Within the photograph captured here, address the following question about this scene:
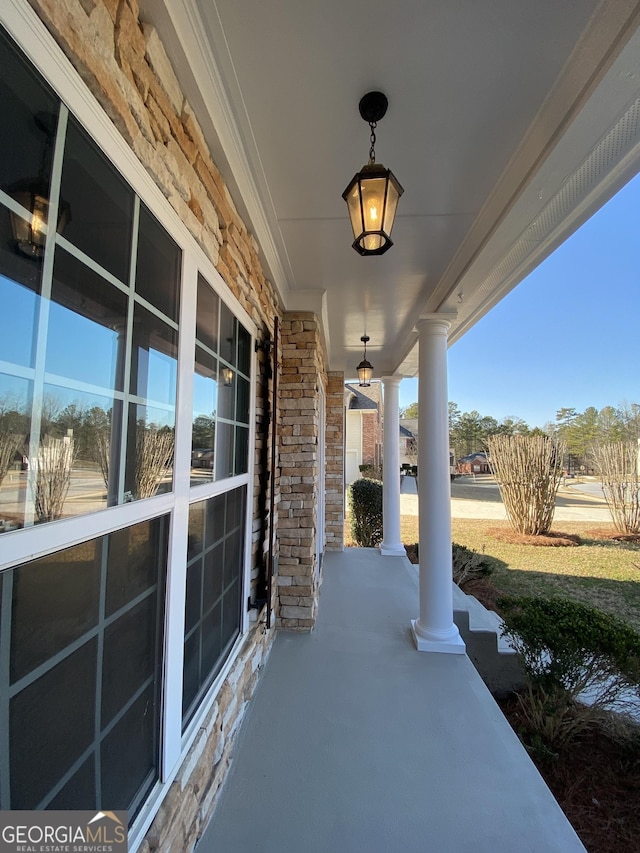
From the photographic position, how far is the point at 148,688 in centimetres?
116

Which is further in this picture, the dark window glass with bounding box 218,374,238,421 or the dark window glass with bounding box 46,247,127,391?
the dark window glass with bounding box 218,374,238,421

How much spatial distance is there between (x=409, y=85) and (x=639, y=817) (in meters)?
3.87

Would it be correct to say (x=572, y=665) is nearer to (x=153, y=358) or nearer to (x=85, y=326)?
(x=153, y=358)

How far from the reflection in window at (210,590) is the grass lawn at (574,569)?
16.4 feet

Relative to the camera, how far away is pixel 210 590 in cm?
172

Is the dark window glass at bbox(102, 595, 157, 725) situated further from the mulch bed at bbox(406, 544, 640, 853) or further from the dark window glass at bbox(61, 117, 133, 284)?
the mulch bed at bbox(406, 544, 640, 853)

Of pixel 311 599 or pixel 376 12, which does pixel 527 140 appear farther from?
pixel 311 599

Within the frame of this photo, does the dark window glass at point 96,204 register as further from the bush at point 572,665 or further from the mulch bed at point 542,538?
the mulch bed at point 542,538

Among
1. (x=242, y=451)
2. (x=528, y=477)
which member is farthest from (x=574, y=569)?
(x=242, y=451)

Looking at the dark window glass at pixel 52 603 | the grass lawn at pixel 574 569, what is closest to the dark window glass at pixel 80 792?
the dark window glass at pixel 52 603

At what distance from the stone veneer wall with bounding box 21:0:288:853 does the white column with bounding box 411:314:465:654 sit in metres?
1.67

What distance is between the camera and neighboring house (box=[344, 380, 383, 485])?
14969 millimetres

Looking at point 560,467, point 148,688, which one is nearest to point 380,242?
point 148,688

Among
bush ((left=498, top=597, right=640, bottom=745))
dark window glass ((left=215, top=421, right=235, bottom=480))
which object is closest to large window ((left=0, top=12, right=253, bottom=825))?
dark window glass ((left=215, top=421, right=235, bottom=480))
